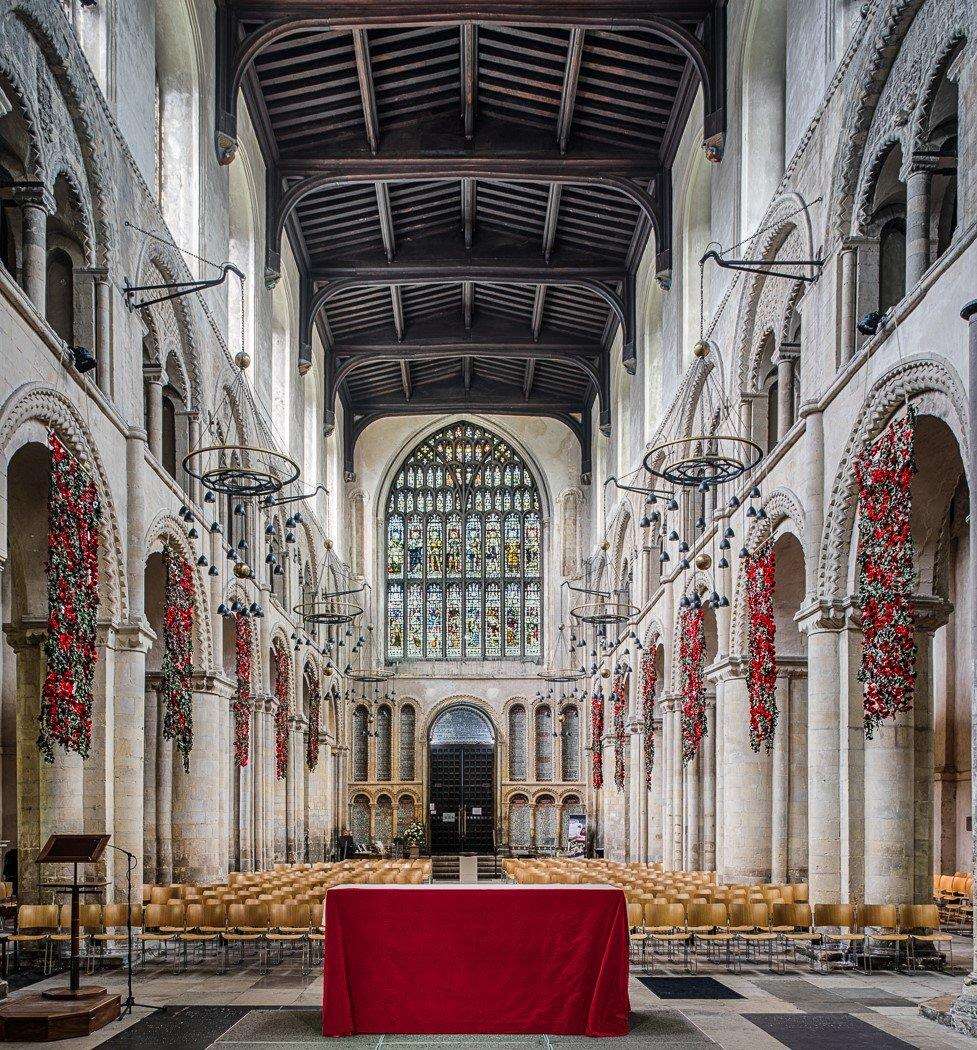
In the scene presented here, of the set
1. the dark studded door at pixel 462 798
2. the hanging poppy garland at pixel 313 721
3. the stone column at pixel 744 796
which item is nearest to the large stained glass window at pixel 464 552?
the dark studded door at pixel 462 798

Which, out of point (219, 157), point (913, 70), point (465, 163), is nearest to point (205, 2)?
point (219, 157)

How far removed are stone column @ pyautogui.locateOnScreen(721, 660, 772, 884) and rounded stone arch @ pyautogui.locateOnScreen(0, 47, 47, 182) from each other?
467 inches

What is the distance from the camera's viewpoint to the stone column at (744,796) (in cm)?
1922

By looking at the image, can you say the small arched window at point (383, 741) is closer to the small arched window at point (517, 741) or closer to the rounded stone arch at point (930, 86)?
the small arched window at point (517, 741)

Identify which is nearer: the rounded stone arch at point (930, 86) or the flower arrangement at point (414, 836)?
the rounded stone arch at point (930, 86)

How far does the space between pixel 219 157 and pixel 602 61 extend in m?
7.56

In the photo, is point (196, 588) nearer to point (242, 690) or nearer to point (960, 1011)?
point (242, 690)

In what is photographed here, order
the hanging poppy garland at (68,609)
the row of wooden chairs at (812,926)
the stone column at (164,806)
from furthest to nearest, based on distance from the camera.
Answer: the stone column at (164,806) < the row of wooden chairs at (812,926) < the hanging poppy garland at (68,609)

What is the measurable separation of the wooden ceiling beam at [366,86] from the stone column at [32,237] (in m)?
10.6

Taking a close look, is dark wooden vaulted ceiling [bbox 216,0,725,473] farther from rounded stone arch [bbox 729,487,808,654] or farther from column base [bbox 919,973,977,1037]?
column base [bbox 919,973,977,1037]

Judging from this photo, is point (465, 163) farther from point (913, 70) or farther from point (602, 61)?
point (913, 70)

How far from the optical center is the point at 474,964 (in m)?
9.41

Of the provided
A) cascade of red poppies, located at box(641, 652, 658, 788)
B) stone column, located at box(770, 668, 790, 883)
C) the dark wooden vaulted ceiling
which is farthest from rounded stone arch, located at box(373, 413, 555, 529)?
stone column, located at box(770, 668, 790, 883)

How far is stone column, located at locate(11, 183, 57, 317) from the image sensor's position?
12.6 meters
